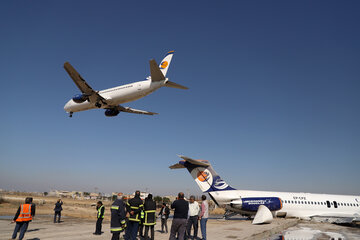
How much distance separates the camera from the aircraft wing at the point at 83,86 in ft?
70.5

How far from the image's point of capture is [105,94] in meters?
24.1

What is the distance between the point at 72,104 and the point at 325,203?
27.8 metres

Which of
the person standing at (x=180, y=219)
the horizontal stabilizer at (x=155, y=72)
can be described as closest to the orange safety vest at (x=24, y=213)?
the person standing at (x=180, y=219)

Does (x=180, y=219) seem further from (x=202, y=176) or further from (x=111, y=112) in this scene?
(x=111, y=112)

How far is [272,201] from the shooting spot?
73.2 ft

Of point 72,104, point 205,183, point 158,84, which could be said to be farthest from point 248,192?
point 72,104

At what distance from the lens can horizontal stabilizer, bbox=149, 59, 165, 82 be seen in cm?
2079

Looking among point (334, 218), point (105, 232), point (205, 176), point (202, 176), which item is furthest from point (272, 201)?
point (105, 232)

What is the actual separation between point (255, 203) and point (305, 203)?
581 cm

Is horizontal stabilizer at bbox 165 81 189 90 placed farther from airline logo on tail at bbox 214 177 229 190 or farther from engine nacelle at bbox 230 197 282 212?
engine nacelle at bbox 230 197 282 212

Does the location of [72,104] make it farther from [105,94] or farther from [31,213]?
[31,213]

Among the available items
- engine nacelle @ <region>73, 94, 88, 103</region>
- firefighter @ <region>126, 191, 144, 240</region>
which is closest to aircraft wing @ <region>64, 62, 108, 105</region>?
engine nacelle @ <region>73, 94, 88, 103</region>

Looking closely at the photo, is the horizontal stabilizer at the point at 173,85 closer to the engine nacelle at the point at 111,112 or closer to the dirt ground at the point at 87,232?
the engine nacelle at the point at 111,112

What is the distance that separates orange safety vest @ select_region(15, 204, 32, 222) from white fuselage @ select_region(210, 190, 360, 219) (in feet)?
50.7
